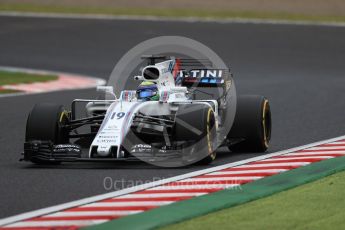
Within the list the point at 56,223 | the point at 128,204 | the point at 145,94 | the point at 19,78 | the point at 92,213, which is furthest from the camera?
the point at 19,78

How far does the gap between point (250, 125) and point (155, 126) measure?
5.55 feet

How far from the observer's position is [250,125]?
1327 centimetres

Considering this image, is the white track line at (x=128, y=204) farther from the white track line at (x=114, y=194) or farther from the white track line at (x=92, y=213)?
the white track line at (x=92, y=213)

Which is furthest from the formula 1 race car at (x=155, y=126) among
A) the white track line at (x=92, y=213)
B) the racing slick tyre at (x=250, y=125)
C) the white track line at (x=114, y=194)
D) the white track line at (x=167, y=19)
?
the white track line at (x=167, y=19)

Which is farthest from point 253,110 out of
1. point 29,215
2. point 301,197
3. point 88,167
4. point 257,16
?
point 257,16

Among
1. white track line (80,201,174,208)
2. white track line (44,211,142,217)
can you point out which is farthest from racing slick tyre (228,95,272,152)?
white track line (44,211,142,217)

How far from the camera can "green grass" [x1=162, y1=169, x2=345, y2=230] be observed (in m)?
8.20

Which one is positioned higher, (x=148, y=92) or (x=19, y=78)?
(x=19, y=78)

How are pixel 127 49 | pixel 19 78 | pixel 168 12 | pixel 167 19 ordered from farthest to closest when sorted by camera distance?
pixel 168 12 < pixel 167 19 < pixel 127 49 < pixel 19 78

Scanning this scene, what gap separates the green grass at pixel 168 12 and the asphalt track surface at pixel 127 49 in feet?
9.08

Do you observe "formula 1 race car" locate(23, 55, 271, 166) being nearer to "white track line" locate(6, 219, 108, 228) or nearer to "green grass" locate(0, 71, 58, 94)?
"white track line" locate(6, 219, 108, 228)

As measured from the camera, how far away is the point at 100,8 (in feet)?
139

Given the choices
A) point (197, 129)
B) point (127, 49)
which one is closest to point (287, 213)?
point (197, 129)

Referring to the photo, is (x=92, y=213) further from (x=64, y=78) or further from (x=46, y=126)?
(x=64, y=78)
